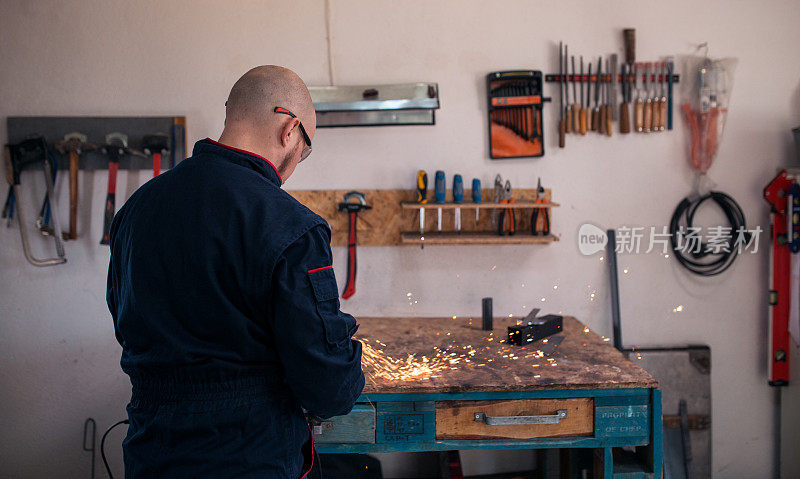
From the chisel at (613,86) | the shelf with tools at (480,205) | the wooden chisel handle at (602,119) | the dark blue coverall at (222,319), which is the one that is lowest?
the dark blue coverall at (222,319)

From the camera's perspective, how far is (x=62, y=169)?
277 centimetres

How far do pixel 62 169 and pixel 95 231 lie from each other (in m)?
0.36

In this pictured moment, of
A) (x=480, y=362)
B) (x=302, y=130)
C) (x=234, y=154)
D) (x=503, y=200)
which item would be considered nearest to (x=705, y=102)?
(x=503, y=200)

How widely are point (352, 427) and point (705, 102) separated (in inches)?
92.9

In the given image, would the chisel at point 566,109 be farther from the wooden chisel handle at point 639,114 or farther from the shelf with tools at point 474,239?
the shelf with tools at point 474,239

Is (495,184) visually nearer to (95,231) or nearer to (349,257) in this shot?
(349,257)

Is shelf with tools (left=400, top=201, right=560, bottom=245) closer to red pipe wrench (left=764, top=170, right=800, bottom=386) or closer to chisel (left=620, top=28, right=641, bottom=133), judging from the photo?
chisel (left=620, top=28, right=641, bottom=133)

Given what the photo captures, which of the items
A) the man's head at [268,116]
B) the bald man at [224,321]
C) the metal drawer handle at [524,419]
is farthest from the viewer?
the metal drawer handle at [524,419]

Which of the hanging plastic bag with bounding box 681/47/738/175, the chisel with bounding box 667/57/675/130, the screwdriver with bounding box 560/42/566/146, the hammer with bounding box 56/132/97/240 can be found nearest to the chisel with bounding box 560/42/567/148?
the screwdriver with bounding box 560/42/566/146

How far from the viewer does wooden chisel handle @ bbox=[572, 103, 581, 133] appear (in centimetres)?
271

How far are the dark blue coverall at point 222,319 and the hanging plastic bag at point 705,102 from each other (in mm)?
2370

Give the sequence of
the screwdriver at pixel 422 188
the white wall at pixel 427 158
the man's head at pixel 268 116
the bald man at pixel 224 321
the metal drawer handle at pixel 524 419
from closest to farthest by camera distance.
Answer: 1. the bald man at pixel 224 321
2. the man's head at pixel 268 116
3. the metal drawer handle at pixel 524 419
4. the screwdriver at pixel 422 188
5. the white wall at pixel 427 158

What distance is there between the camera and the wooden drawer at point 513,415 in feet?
5.91

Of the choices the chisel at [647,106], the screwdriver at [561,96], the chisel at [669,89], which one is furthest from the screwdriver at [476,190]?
the chisel at [669,89]
